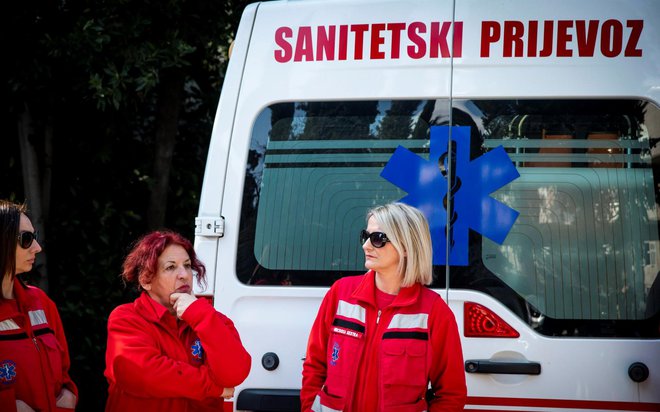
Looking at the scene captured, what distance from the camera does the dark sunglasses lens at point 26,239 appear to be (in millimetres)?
3037

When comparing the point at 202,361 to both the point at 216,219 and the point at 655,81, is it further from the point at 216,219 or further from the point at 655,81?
the point at 655,81

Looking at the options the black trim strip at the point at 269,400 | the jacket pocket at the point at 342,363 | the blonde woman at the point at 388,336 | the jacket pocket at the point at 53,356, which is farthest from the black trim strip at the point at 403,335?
the jacket pocket at the point at 53,356

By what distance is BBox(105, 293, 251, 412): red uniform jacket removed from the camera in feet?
9.13

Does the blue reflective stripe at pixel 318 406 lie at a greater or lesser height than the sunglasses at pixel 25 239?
lesser

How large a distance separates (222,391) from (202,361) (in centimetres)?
17

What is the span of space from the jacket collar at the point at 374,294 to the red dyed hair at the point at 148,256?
2.21ft

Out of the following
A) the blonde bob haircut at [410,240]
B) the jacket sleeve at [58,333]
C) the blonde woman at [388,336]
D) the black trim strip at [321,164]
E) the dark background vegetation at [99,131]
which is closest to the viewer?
the blonde woman at [388,336]

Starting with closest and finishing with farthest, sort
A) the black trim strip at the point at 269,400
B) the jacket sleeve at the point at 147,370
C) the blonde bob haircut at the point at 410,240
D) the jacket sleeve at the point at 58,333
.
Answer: the jacket sleeve at the point at 147,370 < the blonde bob haircut at the point at 410,240 < the jacket sleeve at the point at 58,333 < the black trim strip at the point at 269,400

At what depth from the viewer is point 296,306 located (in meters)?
3.38

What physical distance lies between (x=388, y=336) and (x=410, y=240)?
14.4 inches

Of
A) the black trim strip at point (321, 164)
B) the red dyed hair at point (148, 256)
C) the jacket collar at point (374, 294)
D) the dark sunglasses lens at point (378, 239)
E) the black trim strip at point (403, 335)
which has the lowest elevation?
the black trim strip at point (403, 335)

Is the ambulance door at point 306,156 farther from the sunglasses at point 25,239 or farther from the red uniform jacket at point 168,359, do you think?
the sunglasses at point 25,239

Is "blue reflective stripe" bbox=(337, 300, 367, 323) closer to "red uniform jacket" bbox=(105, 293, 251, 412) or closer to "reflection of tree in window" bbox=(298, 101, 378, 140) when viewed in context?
"red uniform jacket" bbox=(105, 293, 251, 412)

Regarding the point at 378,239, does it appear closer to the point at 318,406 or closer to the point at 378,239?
the point at 378,239
